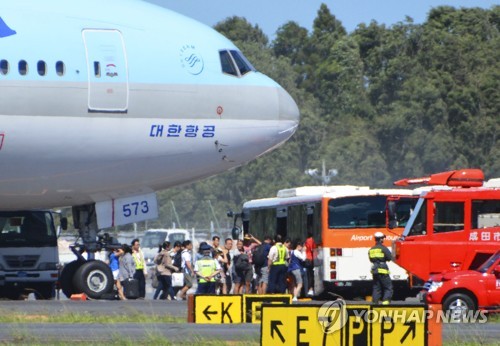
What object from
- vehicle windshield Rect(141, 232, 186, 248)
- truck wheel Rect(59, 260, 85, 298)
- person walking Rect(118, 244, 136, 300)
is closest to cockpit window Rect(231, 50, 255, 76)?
truck wheel Rect(59, 260, 85, 298)

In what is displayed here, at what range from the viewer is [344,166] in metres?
79.9

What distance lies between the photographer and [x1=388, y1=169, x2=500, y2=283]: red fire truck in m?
31.1

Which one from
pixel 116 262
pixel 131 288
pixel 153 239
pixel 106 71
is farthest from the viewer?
pixel 153 239

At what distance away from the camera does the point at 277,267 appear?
3488 cm

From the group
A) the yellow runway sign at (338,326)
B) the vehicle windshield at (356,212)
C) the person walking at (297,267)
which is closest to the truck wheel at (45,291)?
the person walking at (297,267)

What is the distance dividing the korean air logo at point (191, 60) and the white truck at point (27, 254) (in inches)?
283

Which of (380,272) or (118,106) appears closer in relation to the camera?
(118,106)

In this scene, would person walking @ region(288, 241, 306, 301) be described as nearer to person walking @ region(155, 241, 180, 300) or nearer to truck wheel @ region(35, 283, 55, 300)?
person walking @ region(155, 241, 180, 300)

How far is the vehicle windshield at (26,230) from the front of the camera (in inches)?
1316

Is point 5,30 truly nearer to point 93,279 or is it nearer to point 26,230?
point 93,279

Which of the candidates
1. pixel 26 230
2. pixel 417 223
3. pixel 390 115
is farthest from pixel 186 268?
pixel 390 115

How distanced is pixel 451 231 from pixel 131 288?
7860 mm

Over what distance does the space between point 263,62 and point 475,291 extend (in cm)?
6968

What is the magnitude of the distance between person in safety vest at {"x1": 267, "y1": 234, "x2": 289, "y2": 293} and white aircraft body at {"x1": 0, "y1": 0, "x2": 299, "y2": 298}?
19.7ft
